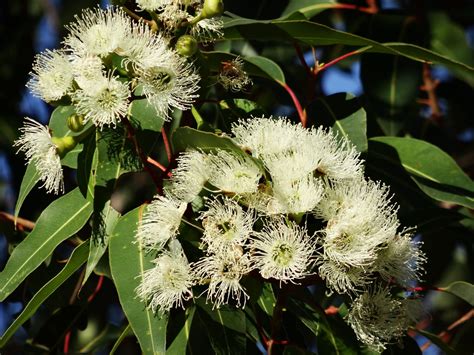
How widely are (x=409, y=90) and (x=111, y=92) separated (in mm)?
1217

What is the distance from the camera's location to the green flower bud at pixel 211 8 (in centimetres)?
165

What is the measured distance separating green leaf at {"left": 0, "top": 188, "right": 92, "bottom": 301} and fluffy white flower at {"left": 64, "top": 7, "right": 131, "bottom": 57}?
329 mm

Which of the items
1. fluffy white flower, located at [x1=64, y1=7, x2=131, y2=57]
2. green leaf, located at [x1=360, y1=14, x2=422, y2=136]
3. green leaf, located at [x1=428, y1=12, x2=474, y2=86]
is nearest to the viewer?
fluffy white flower, located at [x1=64, y1=7, x2=131, y2=57]

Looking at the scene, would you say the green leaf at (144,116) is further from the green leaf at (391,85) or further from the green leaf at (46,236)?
the green leaf at (391,85)

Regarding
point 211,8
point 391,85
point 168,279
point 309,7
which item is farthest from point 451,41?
point 168,279

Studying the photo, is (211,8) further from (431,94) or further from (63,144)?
(431,94)

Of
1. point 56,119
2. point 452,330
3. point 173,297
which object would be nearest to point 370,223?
point 173,297

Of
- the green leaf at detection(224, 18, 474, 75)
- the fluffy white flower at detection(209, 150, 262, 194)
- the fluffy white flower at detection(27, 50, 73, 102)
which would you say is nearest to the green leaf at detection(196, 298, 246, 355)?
the fluffy white flower at detection(209, 150, 262, 194)


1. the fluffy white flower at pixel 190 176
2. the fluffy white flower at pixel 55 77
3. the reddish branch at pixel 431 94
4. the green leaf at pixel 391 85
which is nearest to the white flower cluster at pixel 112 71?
the fluffy white flower at pixel 55 77

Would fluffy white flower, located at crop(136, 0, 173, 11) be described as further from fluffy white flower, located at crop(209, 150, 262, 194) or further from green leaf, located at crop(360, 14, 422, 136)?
green leaf, located at crop(360, 14, 422, 136)

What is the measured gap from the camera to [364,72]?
8.42 feet

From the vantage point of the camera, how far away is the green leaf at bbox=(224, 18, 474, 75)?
1814mm

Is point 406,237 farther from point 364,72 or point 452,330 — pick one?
point 364,72

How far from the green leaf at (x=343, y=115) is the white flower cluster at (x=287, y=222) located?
0.28 meters
